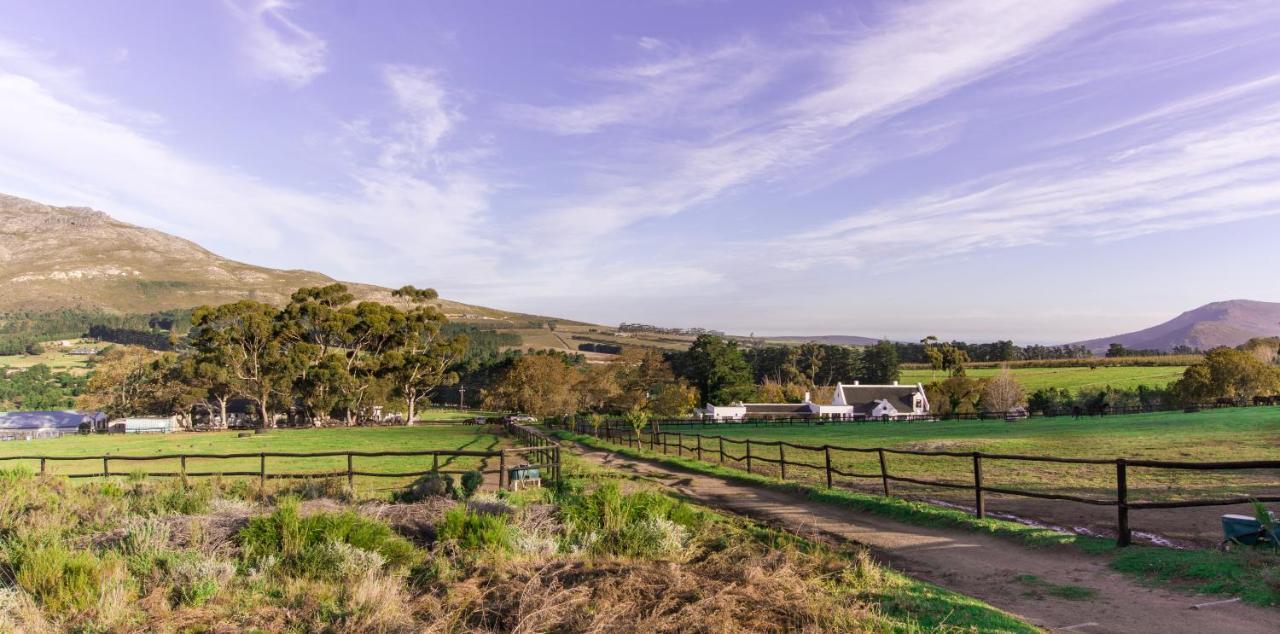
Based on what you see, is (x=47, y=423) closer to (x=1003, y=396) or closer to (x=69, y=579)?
(x=69, y=579)

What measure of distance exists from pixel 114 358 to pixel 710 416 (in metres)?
71.1

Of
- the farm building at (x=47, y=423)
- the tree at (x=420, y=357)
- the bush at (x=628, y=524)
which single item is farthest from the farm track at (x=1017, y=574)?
the farm building at (x=47, y=423)

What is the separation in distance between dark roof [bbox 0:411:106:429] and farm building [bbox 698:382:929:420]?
7413 centimetres

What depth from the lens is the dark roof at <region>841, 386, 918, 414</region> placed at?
3767 inches

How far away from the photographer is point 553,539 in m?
8.24

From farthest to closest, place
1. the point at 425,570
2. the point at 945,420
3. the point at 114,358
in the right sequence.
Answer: the point at 114,358, the point at 945,420, the point at 425,570

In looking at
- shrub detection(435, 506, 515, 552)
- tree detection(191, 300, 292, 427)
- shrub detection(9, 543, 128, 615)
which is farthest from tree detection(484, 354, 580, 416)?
shrub detection(9, 543, 128, 615)

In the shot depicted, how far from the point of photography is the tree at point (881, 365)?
120887 millimetres

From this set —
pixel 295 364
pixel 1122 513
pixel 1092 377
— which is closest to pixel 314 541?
pixel 1122 513

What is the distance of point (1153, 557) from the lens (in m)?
7.70

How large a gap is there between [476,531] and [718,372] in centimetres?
8867

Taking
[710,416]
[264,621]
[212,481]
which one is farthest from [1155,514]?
[710,416]

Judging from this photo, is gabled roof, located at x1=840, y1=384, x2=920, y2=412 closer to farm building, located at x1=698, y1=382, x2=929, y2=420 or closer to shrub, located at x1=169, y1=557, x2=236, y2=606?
farm building, located at x1=698, y1=382, x2=929, y2=420

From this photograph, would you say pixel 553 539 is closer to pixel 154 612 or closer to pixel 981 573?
pixel 154 612
